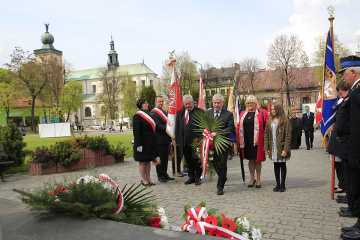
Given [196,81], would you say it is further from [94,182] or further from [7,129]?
[94,182]

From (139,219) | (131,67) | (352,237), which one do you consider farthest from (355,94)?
(131,67)

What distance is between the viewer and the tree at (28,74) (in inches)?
2000

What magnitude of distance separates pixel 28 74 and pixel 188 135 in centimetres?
5094

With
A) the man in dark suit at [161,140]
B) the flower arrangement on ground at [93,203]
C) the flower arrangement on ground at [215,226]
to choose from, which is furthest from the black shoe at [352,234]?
the man in dark suit at [161,140]

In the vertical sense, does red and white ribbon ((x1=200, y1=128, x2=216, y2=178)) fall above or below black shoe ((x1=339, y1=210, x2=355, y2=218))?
above

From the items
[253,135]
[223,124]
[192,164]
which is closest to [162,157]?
[192,164]

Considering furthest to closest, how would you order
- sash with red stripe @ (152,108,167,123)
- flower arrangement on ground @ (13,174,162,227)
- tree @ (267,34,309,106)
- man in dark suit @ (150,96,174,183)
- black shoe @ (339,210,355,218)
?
tree @ (267,34,309,106) → sash with red stripe @ (152,108,167,123) → man in dark suit @ (150,96,174,183) → black shoe @ (339,210,355,218) → flower arrangement on ground @ (13,174,162,227)

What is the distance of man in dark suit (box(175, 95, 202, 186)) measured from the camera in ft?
25.9

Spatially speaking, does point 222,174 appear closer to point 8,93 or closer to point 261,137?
point 261,137

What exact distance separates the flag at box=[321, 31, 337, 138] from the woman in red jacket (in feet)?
4.77

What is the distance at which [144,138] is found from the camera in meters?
7.91

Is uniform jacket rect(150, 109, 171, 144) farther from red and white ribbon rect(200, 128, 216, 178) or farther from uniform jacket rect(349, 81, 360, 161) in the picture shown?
uniform jacket rect(349, 81, 360, 161)

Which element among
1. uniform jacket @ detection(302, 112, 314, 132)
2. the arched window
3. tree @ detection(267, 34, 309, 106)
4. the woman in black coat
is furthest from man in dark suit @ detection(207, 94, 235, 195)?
the arched window

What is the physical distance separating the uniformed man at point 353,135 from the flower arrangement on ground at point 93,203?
255 centimetres
